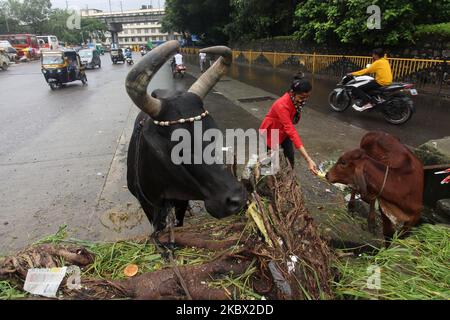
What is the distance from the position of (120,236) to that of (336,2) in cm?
1217

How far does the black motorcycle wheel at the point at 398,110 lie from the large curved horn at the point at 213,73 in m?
6.26

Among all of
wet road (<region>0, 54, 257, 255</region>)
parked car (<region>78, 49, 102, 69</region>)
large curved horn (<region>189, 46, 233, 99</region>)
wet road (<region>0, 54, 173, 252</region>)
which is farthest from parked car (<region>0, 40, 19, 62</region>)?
large curved horn (<region>189, 46, 233, 99</region>)

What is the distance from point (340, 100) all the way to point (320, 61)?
23.4 ft

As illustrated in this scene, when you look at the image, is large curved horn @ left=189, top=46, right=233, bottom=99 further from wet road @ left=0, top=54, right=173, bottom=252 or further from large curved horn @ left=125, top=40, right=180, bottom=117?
wet road @ left=0, top=54, right=173, bottom=252

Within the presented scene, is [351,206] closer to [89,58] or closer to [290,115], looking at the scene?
[290,115]

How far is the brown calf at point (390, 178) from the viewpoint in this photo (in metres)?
2.70

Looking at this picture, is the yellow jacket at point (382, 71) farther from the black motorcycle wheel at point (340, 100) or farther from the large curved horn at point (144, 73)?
the large curved horn at point (144, 73)

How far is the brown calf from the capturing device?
8.84 ft

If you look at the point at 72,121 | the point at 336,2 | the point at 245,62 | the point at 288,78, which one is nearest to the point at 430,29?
the point at 336,2

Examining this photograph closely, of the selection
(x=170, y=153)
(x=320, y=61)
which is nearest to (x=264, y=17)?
(x=320, y=61)

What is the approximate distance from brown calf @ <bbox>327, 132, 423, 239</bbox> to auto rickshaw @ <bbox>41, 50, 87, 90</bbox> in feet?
56.3

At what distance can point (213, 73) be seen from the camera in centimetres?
292

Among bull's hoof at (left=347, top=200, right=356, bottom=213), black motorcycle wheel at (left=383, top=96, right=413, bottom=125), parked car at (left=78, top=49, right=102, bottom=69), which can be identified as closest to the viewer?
bull's hoof at (left=347, top=200, right=356, bottom=213)

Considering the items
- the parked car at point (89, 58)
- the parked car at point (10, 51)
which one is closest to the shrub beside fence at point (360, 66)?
the parked car at point (89, 58)
